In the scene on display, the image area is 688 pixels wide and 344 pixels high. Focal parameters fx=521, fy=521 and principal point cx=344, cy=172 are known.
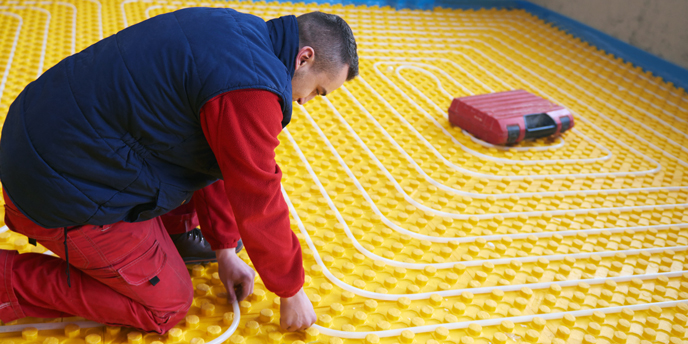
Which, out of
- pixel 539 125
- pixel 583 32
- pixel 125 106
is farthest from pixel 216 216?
pixel 583 32

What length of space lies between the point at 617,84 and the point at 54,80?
4.25 metres

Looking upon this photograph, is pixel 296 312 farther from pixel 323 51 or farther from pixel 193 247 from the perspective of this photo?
pixel 323 51

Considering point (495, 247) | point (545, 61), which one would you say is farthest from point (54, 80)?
point (545, 61)

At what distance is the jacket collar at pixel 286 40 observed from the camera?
136cm

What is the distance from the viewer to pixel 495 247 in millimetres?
2217

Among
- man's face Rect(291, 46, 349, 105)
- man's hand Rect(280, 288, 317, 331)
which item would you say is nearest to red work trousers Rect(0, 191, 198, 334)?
man's hand Rect(280, 288, 317, 331)

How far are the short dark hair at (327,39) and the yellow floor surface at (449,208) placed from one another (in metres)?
0.85

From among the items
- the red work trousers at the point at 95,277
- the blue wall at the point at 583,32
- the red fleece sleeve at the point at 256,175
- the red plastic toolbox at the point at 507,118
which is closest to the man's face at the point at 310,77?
the red fleece sleeve at the point at 256,175

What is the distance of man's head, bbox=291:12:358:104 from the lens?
136 cm

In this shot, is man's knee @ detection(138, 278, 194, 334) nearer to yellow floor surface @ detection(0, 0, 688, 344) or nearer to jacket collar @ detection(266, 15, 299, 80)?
yellow floor surface @ detection(0, 0, 688, 344)

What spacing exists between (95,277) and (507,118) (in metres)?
2.35

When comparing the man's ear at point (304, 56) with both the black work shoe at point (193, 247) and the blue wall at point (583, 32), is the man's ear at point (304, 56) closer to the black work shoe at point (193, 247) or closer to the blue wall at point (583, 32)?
the black work shoe at point (193, 247)

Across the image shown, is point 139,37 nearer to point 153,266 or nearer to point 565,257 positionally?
point 153,266

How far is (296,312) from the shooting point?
1.53 meters
